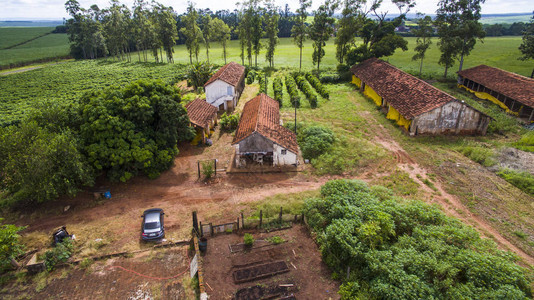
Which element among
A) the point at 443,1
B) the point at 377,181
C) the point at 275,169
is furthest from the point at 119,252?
the point at 443,1

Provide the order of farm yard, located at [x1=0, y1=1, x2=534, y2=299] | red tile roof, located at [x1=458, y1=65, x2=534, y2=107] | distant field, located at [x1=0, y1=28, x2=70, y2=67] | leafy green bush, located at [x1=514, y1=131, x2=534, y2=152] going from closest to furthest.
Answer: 1. farm yard, located at [x1=0, y1=1, x2=534, y2=299]
2. leafy green bush, located at [x1=514, y1=131, x2=534, y2=152]
3. red tile roof, located at [x1=458, y1=65, x2=534, y2=107]
4. distant field, located at [x1=0, y1=28, x2=70, y2=67]

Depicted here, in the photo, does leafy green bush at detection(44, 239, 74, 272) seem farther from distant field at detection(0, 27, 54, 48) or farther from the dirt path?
distant field at detection(0, 27, 54, 48)

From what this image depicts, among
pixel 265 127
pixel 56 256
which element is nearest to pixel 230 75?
pixel 265 127

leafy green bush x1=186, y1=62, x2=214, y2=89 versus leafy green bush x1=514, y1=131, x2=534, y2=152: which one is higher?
leafy green bush x1=186, y1=62, x2=214, y2=89

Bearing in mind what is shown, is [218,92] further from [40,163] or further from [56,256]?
[56,256]

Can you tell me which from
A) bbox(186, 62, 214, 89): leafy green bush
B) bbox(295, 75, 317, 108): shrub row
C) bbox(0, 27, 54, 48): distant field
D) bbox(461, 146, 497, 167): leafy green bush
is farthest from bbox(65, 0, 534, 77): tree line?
bbox(0, 27, 54, 48): distant field

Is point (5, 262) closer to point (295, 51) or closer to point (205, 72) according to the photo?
point (205, 72)

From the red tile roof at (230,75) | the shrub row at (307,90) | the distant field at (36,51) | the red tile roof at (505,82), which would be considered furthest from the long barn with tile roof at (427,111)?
the distant field at (36,51)
